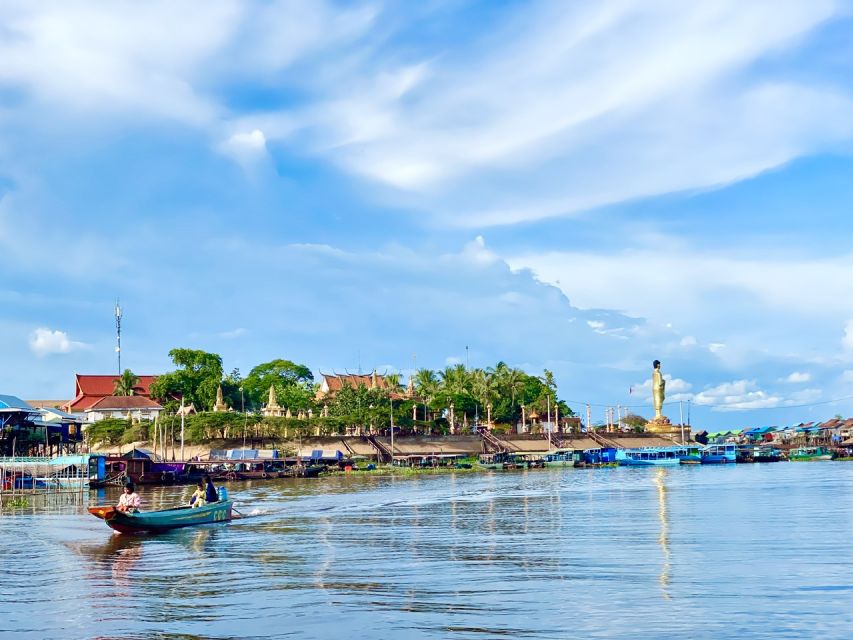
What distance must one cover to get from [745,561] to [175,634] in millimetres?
14476

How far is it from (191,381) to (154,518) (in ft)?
302

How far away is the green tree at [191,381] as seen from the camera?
11806cm

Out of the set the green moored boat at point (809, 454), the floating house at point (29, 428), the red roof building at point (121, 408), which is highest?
the red roof building at point (121, 408)

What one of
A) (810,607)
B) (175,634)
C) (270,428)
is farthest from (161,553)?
(270,428)

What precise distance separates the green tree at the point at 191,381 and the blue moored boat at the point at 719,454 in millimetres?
61000

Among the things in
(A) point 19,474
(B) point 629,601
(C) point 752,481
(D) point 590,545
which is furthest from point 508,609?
(A) point 19,474

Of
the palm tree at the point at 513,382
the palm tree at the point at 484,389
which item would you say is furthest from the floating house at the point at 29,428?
the palm tree at the point at 513,382

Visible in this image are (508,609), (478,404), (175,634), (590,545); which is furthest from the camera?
(478,404)

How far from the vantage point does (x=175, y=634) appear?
16562 mm

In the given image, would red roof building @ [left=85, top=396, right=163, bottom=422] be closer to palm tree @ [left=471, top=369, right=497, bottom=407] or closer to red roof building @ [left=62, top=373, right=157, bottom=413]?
red roof building @ [left=62, top=373, right=157, bottom=413]

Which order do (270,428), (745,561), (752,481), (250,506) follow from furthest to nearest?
(270,428), (752,481), (250,506), (745,561)

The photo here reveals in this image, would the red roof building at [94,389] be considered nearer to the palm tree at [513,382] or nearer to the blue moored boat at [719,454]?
the palm tree at [513,382]

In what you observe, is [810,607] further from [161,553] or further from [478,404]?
[478,404]

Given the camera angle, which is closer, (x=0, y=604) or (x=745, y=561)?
(x=0, y=604)
